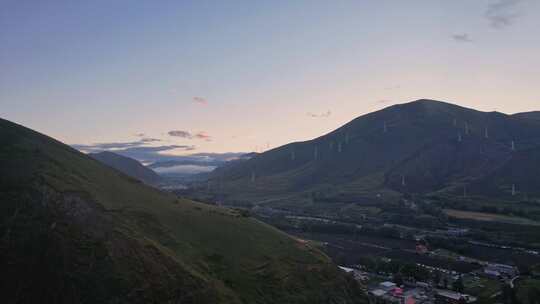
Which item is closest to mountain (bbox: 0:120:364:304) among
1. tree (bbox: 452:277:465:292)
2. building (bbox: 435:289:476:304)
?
building (bbox: 435:289:476:304)

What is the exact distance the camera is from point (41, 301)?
49.3m

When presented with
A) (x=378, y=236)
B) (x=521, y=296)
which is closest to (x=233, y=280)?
(x=521, y=296)

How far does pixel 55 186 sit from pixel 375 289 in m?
67.8

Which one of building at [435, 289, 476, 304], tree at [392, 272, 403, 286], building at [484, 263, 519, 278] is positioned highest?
building at [484, 263, 519, 278]

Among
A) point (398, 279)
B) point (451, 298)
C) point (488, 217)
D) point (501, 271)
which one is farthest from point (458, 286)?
point (488, 217)

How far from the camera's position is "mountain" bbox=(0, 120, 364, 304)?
171ft

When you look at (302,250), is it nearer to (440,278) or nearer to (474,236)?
(440,278)

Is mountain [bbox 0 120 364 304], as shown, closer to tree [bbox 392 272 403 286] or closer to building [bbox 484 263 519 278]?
tree [bbox 392 272 403 286]

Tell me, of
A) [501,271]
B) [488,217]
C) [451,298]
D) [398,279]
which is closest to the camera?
[451,298]

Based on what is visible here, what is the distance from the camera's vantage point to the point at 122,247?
193 feet

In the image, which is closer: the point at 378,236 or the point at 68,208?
the point at 68,208

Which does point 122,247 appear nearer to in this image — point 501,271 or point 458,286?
point 458,286

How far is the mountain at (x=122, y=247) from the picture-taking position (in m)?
52.0

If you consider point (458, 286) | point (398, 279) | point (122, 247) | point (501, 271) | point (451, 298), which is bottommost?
point (451, 298)
